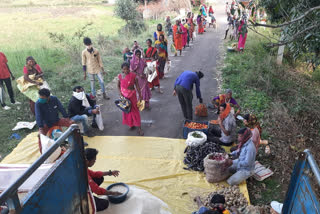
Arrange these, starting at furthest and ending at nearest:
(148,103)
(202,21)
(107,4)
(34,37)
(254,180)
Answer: (107,4), (202,21), (34,37), (148,103), (254,180)

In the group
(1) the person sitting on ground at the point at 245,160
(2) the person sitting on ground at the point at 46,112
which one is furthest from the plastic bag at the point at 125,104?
(1) the person sitting on ground at the point at 245,160

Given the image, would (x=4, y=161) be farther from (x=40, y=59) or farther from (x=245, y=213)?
(x=40, y=59)

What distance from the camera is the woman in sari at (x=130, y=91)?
5562 millimetres

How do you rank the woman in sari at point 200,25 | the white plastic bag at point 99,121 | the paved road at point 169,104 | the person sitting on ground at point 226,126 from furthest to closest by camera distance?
the woman in sari at point 200,25, the paved road at point 169,104, the white plastic bag at point 99,121, the person sitting on ground at point 226,126

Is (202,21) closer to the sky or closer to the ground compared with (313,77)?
closer to the sky

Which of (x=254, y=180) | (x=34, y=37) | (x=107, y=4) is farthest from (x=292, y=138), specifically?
(x=107, y=4)

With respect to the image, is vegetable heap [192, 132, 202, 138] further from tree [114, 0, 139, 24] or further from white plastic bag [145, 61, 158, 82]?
tree [114, 0, 139, 24]

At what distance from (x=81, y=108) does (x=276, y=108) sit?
16.2 feet

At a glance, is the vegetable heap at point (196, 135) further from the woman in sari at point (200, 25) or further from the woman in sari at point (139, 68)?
the woman in sari at point (200, 25)

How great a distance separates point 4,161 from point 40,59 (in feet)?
26.7

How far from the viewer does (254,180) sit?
4562 mm

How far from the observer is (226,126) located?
17.2 ft

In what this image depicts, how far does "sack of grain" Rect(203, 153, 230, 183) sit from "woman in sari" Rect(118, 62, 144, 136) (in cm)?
205

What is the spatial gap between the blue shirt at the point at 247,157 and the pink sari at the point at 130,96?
2553mm
